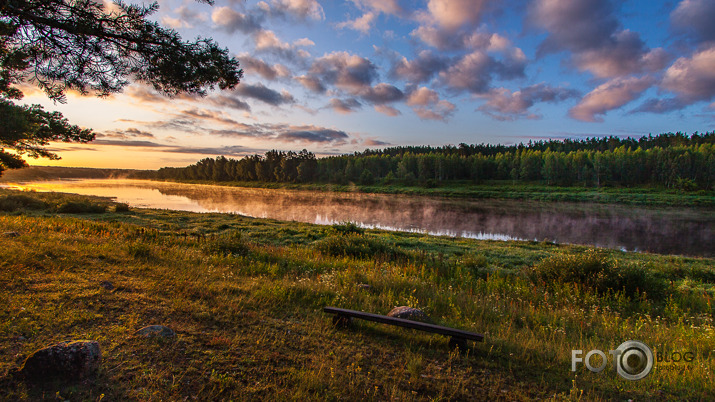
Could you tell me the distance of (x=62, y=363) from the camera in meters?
3.18

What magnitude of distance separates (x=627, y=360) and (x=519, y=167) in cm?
11799

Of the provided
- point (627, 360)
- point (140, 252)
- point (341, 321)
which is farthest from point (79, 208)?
point (627, 360)

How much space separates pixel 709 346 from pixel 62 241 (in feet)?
49.4

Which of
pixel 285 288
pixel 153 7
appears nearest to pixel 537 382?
pixel 285 288

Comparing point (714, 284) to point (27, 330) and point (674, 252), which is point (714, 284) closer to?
point (674, 252)

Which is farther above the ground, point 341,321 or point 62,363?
point 62,363

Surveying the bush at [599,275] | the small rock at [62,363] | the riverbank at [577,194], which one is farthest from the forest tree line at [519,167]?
the small rock at [62,363]

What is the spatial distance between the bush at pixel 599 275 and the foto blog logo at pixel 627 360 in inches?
164

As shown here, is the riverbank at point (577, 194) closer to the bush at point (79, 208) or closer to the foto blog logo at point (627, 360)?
the bush at point (79, 208)

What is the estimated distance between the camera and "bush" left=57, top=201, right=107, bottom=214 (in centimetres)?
2394

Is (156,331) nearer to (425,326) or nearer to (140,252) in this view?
(425,326)

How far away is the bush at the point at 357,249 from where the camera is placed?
504 inches

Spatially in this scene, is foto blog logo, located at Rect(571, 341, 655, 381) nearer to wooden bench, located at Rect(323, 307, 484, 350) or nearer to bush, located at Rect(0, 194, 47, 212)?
wooden bench, located at Rect(323, 307, 484, 350)

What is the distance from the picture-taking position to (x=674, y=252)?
63.8ft
